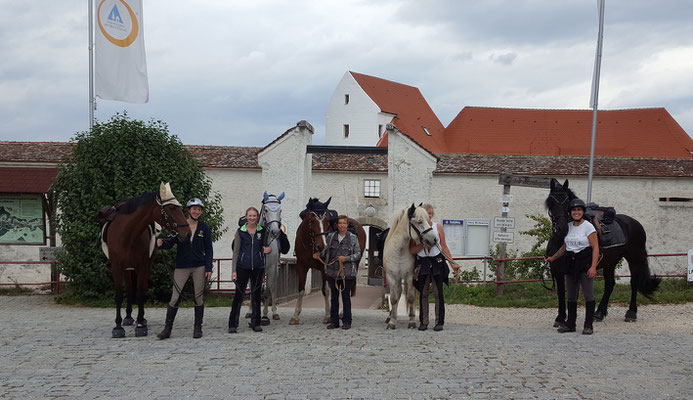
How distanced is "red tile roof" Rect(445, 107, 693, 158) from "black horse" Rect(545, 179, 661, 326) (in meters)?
35.7

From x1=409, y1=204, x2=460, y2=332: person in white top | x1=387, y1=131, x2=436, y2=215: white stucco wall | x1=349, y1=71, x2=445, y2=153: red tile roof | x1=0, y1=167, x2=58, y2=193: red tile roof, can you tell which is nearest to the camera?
x1=409, y1=204, x2=460, y2=332: person in white top

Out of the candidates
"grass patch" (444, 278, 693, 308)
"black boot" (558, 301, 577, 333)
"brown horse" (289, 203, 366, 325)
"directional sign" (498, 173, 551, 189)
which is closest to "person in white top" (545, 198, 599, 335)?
"black boot" (558, 301, 577, 333)

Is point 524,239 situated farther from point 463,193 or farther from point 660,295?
point 660,295

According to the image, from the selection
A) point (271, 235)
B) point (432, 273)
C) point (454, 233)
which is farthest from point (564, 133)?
point (271, 235)

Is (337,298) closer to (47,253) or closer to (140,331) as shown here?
(140,331)

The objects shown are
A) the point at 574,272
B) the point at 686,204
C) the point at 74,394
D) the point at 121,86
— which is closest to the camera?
the point at 74,394

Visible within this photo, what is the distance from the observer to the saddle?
34.3ft

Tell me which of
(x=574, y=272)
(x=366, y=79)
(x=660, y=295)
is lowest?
(x=660, y=295)

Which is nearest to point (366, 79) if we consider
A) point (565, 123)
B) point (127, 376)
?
point (565, 123)

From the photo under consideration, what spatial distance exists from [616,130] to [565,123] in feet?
12.7

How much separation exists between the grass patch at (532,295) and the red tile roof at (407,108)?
120ft

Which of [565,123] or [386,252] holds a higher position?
[565,123]

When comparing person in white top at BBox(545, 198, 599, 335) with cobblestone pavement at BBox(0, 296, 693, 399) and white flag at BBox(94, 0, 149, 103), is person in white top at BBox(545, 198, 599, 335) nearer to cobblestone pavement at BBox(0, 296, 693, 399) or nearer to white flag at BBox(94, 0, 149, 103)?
cobblestone pavement at BBox(0, 296, 693, 399)

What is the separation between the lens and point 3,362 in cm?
704
